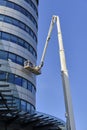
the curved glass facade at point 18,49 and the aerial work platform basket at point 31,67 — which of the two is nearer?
the curved glass facade at point 18,49

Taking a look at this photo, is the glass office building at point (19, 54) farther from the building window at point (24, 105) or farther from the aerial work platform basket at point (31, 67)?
the aerial work platform basket at point (31, 67)

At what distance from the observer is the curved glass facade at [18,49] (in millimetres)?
43844

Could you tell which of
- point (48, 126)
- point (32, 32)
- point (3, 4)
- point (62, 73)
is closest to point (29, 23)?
point (32, 32)

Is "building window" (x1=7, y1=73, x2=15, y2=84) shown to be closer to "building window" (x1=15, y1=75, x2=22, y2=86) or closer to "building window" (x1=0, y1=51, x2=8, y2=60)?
"building window" (x1=15, y1=75, x2=22, y2=86)

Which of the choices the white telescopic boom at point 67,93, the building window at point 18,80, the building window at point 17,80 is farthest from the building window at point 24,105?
the white telescopic boom at point 67,93

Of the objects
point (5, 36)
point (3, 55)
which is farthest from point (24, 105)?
point (5, 36)

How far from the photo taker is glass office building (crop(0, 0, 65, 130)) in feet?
139

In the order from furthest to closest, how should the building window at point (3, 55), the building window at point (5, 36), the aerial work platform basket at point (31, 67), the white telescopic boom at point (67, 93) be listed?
the building window at point (5, 36) → the aerial work platform basket at point (31, 67) → the building window at point (3, 55) → the white telescopic boom at point (67, 93)

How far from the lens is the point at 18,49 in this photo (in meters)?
46.5

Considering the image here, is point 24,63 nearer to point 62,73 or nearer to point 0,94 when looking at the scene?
point 0,94

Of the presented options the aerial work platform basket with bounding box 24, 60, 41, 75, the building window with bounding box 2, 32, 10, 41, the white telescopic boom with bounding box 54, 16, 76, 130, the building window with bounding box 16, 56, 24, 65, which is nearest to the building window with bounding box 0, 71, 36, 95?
the aerial work platform basket with bounding box 24, 60, 41, 75

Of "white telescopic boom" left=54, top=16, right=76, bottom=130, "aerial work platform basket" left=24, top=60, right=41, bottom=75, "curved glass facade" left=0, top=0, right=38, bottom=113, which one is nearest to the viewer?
"white telescopic boom" left=54, top=16, right=76, bottom=130

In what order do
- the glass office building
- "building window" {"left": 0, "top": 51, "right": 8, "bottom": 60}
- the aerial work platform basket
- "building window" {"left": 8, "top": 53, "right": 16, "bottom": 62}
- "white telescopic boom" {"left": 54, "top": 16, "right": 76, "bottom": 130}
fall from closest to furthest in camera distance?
1. "white telescopic boom" {"left": 54, "top": 16, "right": 76, "bottom": 130}
2. the glass office building
3. "building window" {"left": 0, "top": 51, "right": 8, "bottom": 60}
4. "building window" {"left": 8, "top": 53, "right": 16, "bottom": 62}
5. the aerial work platform basket

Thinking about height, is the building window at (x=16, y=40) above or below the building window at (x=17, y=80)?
above
